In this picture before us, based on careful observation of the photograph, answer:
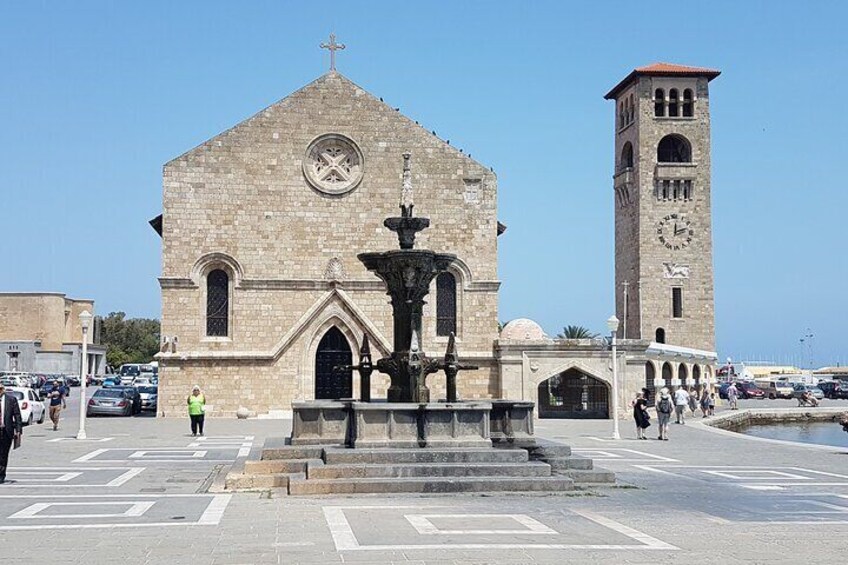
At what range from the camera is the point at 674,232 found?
65938 mm

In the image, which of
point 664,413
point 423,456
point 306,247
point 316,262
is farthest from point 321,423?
point 306,247

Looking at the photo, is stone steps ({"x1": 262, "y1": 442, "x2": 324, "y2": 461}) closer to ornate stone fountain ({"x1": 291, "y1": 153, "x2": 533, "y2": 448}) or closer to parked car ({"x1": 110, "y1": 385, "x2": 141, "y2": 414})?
ornate stone fountain ({"x1": 291, "y1": 153, "x2": 533, "y2": 448})

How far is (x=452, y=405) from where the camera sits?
54.9ft

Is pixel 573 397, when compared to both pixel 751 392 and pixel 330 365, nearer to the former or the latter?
pixel 330 365

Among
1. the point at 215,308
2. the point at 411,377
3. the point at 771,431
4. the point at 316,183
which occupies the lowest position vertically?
the point at 771,431

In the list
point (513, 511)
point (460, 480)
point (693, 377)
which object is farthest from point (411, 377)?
point (693, 377)

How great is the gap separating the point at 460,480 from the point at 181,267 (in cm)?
2221

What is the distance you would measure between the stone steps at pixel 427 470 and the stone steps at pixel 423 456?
0.52 feet

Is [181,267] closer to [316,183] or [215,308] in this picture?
[215,308]

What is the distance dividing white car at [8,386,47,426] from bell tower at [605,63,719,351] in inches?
1630

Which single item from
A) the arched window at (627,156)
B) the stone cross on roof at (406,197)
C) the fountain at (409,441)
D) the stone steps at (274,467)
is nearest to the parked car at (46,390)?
the stone cross on roof at (406,197)

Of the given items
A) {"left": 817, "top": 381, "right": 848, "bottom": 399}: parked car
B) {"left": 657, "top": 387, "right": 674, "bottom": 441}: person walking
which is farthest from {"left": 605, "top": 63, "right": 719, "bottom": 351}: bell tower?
{"left": 657, "top": 387, "right": 674, "bottom": 441}: person walking

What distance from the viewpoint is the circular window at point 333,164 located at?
119ft

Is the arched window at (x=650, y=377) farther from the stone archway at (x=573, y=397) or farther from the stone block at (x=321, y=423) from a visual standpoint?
the stone block at (x=321, y=423)
